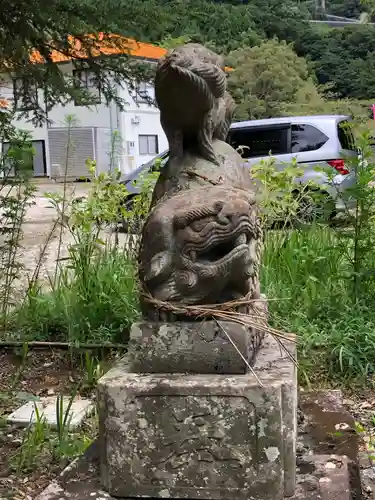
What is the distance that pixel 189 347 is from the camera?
1.80m

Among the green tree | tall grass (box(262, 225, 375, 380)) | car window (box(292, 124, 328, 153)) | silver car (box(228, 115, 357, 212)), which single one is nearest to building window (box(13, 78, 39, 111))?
tall grass (box(262, 225, 375, 380))

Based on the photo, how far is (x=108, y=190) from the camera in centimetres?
473

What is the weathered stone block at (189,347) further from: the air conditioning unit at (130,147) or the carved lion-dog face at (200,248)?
the air conditioning unit at (130,147)

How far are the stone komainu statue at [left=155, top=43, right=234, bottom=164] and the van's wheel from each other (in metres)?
2.28

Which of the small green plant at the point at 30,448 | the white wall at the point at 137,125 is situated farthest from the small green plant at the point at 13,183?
the white wall at the point at 137,125

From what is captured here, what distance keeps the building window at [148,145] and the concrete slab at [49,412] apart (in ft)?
65.9

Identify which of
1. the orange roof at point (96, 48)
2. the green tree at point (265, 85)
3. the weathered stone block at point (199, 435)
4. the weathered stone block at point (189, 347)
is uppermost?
the green tree at point (265, 85)

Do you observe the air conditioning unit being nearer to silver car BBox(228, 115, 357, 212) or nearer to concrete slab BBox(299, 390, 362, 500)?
silver car BBox(228, 115, 357, 212)

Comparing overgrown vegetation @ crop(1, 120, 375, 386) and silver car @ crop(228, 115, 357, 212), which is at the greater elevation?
silver car @ crop(228, 115, 357, 212)

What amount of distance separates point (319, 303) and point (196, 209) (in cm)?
225

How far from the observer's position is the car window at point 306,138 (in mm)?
8648

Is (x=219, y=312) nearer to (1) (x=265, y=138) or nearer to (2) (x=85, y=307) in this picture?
(2) (x=85, y=307)

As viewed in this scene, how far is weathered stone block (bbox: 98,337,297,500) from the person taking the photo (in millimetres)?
1730

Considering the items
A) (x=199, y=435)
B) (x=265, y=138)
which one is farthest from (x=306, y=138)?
(x=199, y=435)
